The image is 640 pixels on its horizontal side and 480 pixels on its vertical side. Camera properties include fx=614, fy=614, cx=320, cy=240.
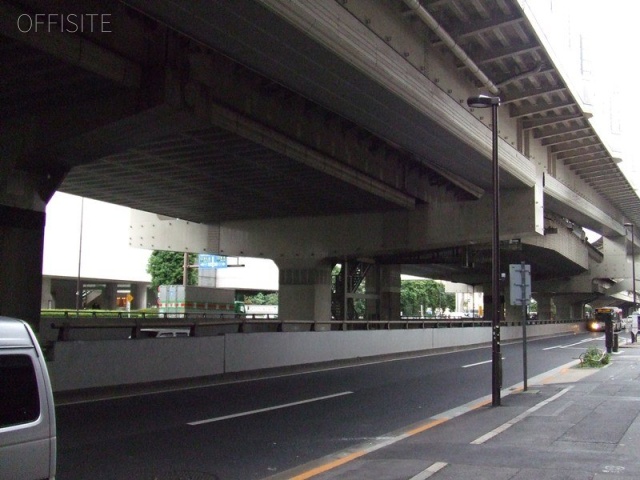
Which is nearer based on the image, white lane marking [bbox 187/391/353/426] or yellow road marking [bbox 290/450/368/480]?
yellow road marking [bbox 290/450/368/480]

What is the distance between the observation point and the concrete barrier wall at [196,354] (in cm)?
1241

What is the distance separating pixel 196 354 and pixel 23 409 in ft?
38.3

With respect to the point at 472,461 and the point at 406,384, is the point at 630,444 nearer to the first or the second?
the point at 472,461

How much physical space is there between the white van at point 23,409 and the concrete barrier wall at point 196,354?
27.6ft

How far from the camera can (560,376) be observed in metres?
17.9

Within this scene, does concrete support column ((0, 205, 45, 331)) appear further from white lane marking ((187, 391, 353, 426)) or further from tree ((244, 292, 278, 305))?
tree ((244, 292, 278, 305))

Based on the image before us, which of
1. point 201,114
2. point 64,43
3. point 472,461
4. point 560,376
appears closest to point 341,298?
point 560,376

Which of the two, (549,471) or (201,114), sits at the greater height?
(201,114)

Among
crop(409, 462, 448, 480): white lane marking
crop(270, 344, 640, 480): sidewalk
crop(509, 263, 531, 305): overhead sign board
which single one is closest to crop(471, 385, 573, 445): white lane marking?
crop(270, 344, 640, 480): sidewalk

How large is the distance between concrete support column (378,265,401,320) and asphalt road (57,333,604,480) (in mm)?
26251

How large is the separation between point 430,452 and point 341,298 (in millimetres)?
33331

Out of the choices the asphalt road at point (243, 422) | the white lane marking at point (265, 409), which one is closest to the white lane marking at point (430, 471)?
the asphalt road at point (243, 422)

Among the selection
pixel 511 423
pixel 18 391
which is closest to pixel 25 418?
pixel 18 391

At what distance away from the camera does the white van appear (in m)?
3.84
